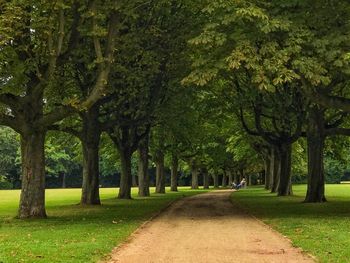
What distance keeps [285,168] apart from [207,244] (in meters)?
26.9

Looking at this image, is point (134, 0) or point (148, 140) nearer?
point (134, 0)

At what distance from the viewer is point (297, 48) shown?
1870 cm

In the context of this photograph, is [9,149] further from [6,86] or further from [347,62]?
[347,62]

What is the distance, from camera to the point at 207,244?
13.9 metres

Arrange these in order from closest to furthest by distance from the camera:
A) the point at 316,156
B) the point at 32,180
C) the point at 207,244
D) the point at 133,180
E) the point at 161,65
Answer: the point at 207,244, the point at 32,180, the point at 161,65, the point at 316,156, the point at 133,180

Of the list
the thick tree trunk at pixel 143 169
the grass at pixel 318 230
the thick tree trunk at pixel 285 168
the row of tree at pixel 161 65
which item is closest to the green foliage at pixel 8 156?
the thick tree trunk at pixel 143 169

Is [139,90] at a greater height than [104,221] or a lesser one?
greater

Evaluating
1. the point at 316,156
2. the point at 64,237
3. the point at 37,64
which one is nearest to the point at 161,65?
the point at 37,64

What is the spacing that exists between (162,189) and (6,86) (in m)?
35.6

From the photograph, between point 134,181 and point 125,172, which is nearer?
point 125,172

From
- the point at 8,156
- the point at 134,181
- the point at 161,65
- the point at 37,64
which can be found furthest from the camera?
the point at 134,181

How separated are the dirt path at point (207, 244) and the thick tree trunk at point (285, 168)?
1902 centimetres

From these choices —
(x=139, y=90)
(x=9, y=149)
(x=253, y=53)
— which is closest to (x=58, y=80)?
(x=139, y=90)

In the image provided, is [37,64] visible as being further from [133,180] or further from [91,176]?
[133,180]
